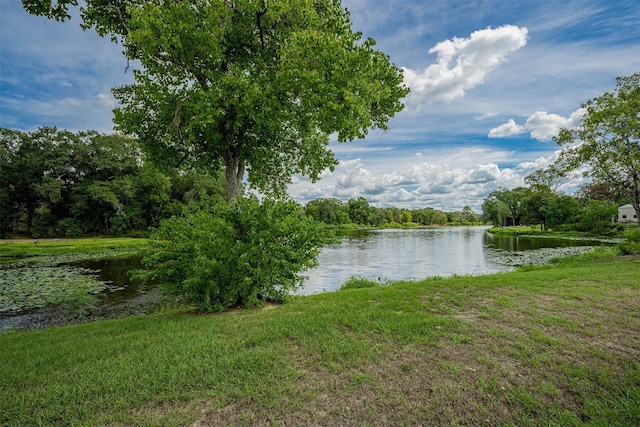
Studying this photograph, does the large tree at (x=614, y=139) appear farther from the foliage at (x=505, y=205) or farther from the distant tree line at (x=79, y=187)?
the foliage at (x=505, y=205)

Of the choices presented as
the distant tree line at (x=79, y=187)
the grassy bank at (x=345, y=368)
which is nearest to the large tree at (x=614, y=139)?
the grassy bank at (x=345, y=368)

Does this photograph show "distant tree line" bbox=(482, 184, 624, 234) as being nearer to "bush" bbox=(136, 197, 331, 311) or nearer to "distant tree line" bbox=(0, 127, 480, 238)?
"bush" bbox=(136, 197, 331, 311)

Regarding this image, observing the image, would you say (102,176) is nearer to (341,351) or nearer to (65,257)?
(65,257)

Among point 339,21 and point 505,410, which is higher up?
point 339,21

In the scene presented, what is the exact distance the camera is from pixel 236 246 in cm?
679

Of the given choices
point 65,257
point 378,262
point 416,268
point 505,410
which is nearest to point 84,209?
point 65,257

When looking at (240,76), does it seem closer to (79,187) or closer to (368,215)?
(79,187)

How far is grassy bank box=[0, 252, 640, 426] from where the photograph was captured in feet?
9.95

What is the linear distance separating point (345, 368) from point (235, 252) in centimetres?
383

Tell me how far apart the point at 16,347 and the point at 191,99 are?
586cm

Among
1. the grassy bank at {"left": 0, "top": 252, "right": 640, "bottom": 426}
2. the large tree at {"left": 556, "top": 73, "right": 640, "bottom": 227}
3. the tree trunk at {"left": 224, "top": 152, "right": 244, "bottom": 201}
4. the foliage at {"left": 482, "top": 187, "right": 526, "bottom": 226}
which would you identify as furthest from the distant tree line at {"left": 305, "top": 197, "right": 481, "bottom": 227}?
the grassy bank at {"left": 0, "top": 252, "right": 640, "bottom": 426}

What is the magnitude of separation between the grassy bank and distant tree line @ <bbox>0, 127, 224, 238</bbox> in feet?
129

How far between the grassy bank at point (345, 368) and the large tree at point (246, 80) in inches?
167

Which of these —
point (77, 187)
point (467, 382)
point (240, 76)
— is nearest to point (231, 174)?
point (240, 76)
